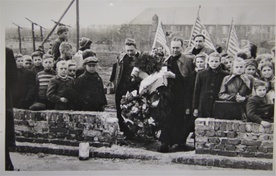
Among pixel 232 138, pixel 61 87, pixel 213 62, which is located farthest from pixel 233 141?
pixel 61 87

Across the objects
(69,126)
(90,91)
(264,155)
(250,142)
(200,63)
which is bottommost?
(264,155)

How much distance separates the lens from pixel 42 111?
366 cm

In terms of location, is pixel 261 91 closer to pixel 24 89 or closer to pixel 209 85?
pixel 209 85

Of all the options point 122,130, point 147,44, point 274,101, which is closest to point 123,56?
point 147,44

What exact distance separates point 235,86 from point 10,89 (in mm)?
1795

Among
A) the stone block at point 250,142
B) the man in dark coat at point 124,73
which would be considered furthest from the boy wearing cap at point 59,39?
the stone block at point 250,142

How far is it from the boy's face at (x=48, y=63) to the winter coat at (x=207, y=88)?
117 cm

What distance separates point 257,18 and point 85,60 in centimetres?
142

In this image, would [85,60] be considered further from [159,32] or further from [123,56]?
[159,32]

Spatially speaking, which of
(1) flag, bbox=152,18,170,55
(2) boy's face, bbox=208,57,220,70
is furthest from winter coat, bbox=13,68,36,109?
(2) boy's face, bbox=208,57,220,70

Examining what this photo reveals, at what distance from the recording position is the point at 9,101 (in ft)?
11.8

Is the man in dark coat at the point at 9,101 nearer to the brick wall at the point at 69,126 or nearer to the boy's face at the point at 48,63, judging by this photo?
the brick wall at the point at 69,126

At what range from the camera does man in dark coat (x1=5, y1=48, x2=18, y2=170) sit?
359 cm

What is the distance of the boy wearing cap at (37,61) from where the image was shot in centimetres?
363
